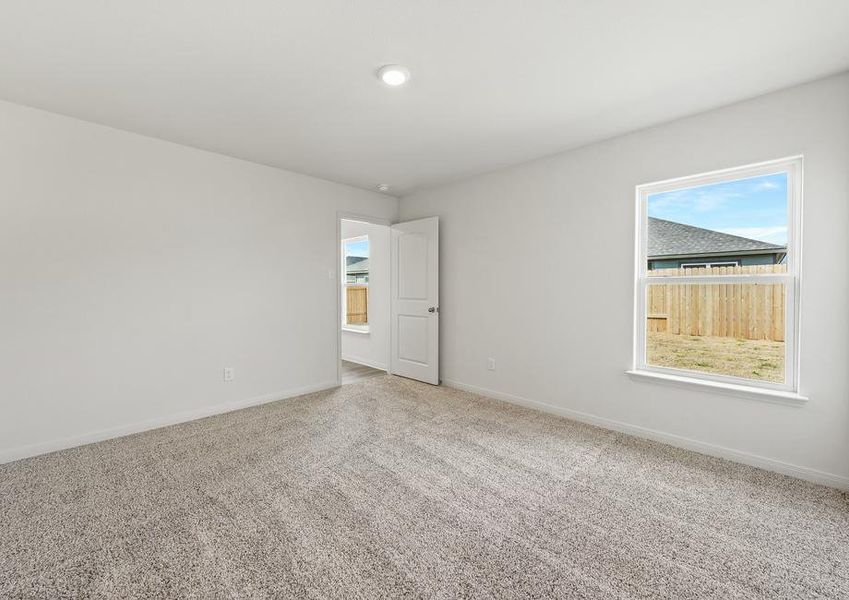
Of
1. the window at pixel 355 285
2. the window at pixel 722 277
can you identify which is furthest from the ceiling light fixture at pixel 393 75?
the window at pixel 355 285

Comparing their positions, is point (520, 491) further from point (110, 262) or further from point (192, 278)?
point (110, 262)

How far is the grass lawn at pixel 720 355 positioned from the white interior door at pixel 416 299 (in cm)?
229

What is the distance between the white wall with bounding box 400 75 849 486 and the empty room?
2cm

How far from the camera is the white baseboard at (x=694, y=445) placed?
7.36ft

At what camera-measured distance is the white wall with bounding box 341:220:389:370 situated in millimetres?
5262

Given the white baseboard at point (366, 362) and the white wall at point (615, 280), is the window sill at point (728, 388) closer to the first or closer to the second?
the white wall at point (615, 280)

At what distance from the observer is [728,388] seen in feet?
8.33

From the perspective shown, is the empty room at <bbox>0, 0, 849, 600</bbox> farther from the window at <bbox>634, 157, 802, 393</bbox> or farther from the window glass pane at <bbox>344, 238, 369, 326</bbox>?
the window glass pane at <bbox>344, 238, 369, 326</bbox>

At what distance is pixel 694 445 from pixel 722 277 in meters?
1.21

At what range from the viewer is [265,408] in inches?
142

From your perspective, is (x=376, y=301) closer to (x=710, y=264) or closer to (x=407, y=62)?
(x=407, y=62)

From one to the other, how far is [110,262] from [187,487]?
1.85m

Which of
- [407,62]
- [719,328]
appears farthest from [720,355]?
[407,62]

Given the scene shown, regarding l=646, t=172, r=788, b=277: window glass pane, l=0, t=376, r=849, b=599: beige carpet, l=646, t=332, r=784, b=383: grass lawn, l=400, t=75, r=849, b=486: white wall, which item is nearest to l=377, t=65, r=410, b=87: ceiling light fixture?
l=400, t=75, r=849, b=486: white wall
